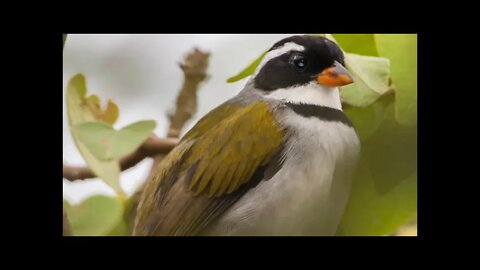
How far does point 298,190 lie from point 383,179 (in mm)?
259

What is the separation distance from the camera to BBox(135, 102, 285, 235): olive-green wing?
7.35 ft

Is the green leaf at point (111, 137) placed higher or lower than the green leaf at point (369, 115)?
lower

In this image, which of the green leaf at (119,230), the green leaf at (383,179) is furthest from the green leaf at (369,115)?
the green leaf at (119,230)

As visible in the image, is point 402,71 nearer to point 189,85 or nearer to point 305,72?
point 305,72

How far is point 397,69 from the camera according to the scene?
2346 mm

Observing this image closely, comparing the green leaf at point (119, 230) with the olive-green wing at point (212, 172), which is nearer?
the olive-green wing at point (212, 172)

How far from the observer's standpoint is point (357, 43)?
237 cm

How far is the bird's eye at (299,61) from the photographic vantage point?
2299mm

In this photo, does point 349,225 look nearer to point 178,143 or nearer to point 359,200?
point 359,200

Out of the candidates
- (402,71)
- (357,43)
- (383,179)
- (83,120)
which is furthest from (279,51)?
Result: (83,120)

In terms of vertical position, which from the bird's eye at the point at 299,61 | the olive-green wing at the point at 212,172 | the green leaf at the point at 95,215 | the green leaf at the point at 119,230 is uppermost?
the bird's eye at the point at 299,61

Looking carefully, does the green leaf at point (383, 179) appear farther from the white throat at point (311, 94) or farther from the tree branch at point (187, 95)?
the tree branch at point (187, 95)

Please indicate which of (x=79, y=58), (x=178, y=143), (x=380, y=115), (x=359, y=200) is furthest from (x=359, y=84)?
(x=79, y=58)

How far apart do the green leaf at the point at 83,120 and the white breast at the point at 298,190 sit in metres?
0.31
